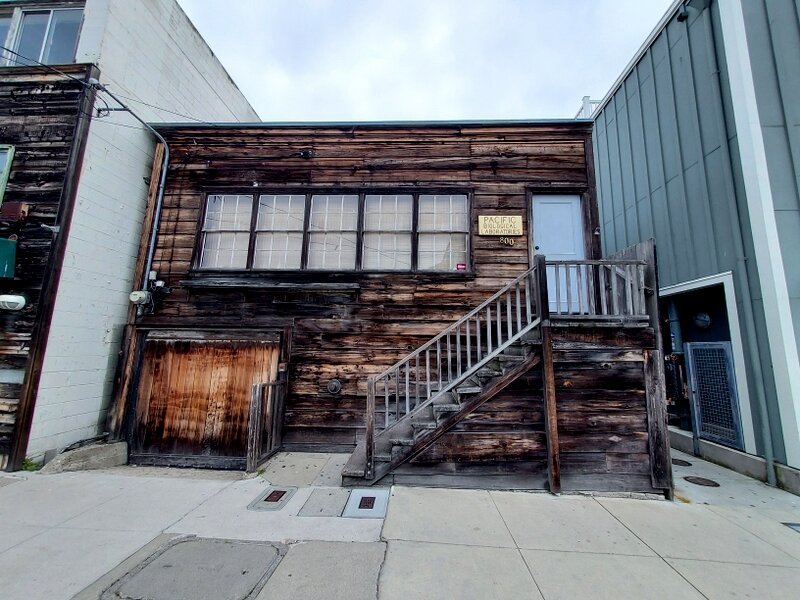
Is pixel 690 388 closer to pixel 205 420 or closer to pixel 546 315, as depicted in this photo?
pixel 546 315

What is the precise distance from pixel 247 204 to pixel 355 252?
2.36 m

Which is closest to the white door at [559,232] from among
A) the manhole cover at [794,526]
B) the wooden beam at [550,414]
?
the wooden beam at [550,414]

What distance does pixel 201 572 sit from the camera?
2.87 meters

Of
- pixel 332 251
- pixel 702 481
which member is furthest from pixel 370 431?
pixel 702 481

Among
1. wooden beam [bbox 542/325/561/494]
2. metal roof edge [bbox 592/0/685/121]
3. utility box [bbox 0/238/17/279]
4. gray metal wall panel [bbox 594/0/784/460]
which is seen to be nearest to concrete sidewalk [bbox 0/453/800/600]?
wooden beam [bbox 542/325/561/494]

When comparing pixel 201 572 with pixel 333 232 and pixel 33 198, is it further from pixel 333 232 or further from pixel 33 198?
pixel 33 198

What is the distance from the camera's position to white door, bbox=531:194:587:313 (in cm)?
619

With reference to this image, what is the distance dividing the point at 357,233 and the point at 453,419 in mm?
3674

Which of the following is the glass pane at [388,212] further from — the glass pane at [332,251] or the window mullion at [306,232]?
the window mullion at [306,232]

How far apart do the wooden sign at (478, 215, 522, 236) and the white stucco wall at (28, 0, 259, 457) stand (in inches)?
252

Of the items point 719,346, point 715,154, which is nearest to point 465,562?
point 719,346

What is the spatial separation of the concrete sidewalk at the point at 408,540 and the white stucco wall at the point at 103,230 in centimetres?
120

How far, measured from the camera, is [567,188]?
6.31 meters

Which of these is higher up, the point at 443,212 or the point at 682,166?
the point at 682,166
